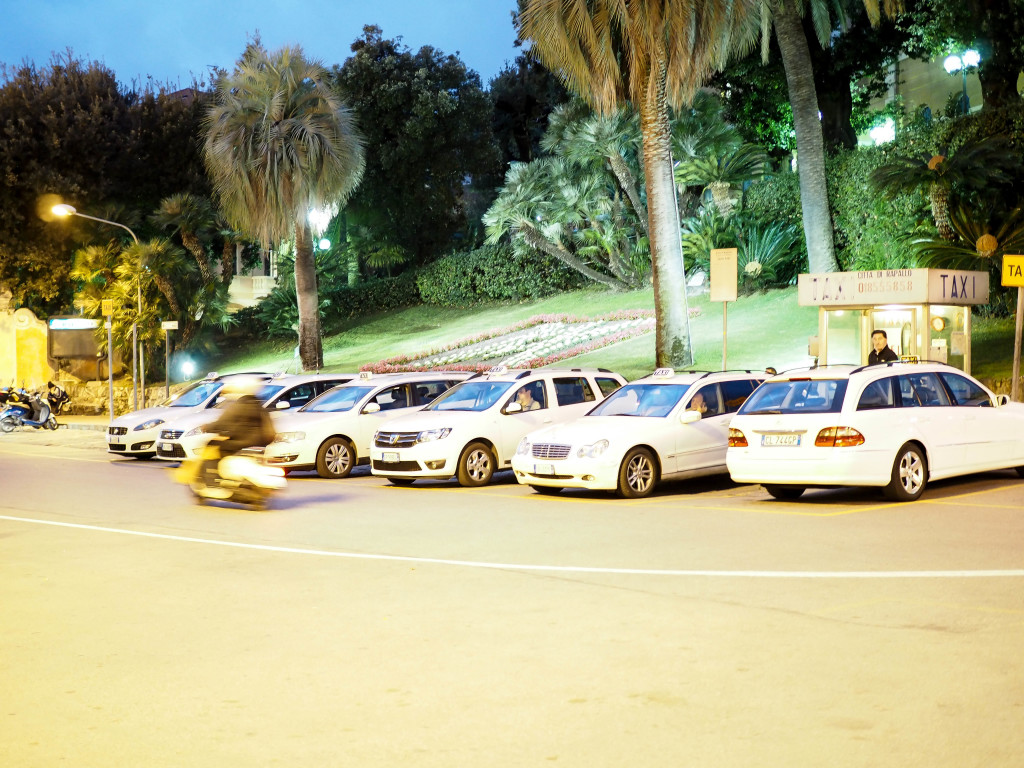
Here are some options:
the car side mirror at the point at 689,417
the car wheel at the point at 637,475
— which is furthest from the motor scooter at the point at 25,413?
the car side mirror at the point at 689,417

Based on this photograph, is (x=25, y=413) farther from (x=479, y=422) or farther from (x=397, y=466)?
(x=479, y=422)

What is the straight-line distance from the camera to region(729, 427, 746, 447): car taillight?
1350 cm

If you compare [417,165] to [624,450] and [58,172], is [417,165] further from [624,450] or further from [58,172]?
[624,450]

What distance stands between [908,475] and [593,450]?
3.59 m

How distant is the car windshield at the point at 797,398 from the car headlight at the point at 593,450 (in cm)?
169

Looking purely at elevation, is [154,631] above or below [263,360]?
below

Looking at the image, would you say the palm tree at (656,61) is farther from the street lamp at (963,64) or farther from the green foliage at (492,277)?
the green foliage at (492,277)

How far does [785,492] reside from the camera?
46.3 ft

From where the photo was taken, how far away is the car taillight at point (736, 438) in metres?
13.5

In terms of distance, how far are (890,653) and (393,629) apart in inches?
112

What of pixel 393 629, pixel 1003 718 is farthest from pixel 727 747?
pixel 393 629

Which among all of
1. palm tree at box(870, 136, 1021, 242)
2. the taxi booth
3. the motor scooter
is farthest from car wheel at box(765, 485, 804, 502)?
the motor scooter

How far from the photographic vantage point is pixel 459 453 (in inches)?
640

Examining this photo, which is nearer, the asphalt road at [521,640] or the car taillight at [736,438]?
the asphalt road at [521,640]
